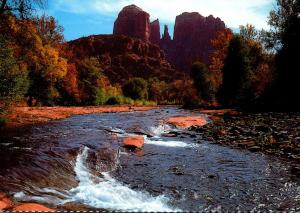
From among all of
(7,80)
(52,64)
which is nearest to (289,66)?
(52,64)

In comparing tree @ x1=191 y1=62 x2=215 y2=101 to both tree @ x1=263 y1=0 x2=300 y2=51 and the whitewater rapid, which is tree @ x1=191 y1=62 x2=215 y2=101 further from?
the whitewater rapid

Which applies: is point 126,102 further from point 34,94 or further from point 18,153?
point 18,153

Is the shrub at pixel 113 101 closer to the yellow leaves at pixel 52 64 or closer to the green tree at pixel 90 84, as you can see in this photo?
the green tree at pixel 90 84

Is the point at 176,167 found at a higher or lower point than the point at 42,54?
lower

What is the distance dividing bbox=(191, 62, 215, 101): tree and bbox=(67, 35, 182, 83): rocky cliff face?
73.0 meters

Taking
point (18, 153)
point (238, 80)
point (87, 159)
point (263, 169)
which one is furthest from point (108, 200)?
point (238, 80)

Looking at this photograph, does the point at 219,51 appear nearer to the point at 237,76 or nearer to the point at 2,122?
Answer: the point at 237,76

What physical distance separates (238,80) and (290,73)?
8.39 metres

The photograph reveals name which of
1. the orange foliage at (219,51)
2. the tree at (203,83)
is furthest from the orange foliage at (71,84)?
the orange foliage at (219,51)

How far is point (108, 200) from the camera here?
8906mm

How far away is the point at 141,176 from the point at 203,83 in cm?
4164

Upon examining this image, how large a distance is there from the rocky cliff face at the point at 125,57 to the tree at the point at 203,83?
7296 cm

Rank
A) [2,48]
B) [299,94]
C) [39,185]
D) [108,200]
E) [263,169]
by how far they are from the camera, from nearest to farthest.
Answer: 1. [108,200]
2. [39,185]
3. [263,169]
4. [2,48]
5. [299,94]

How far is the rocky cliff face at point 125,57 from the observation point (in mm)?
135250
